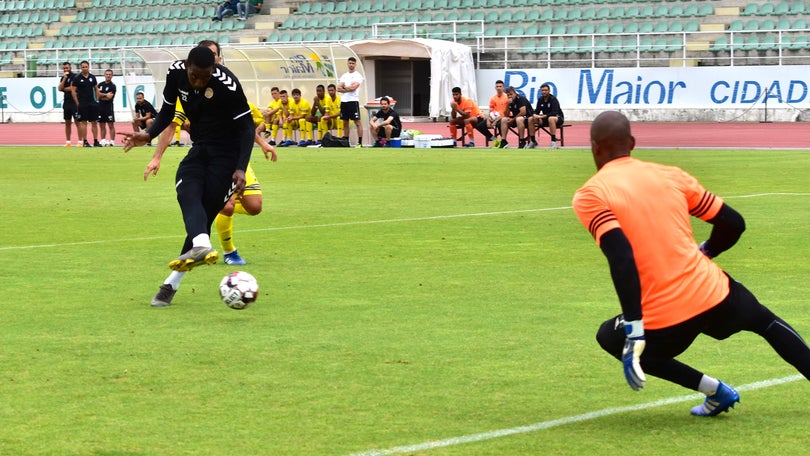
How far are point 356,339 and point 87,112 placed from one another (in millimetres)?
29521

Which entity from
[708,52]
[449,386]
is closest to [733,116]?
[708,52]

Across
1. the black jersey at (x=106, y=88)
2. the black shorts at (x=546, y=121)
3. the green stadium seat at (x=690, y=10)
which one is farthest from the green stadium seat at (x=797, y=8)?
the black jersey at (x=106, y=88)

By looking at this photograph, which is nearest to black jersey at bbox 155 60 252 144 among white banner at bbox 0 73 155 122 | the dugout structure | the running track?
the running track

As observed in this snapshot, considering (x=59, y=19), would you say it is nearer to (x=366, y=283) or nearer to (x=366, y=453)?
(x=366, y=283)

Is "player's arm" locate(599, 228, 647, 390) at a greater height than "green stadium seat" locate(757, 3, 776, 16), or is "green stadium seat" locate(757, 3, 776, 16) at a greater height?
"green stadium seat" locate(757, 3, 776, 16)

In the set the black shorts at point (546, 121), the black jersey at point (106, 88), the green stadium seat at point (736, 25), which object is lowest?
the black shorts at point (546, 121)

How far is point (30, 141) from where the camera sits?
133 feet

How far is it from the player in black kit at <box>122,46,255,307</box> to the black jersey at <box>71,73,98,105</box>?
26784 millimetres

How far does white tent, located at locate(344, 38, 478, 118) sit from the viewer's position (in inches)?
1663

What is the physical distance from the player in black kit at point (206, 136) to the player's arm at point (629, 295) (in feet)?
15.6

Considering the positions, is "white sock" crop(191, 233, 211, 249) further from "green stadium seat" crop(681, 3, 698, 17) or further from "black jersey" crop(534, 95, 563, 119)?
"green stadium seat" crop(681, 3, 698, 17)

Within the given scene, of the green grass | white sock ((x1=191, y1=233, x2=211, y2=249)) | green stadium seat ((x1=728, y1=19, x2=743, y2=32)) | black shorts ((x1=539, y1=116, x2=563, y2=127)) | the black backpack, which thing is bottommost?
the black backpack

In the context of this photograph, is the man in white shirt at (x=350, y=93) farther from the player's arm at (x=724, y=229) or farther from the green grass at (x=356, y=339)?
the player's arm at (x=724, y=229)

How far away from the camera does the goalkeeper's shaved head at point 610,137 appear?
18.6ft
